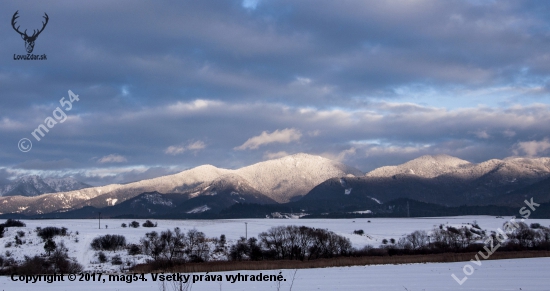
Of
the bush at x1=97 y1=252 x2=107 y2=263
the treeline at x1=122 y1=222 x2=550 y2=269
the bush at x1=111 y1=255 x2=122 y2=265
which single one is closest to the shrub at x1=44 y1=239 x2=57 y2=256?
the bush at x1=97 y1=252 x2=107 y2=263

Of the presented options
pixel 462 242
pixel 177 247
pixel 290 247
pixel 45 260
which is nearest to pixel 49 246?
pixel 45 260

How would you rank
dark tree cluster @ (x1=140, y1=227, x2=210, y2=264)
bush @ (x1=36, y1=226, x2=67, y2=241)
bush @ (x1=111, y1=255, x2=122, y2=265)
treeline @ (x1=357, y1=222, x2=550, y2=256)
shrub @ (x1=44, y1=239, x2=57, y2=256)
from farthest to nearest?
bush @ (x1=36, y1=226, x2=67, y2=241) < treeline @ (x1=357, y1=222, x2=550, y2=256) < shrub @ (x1=44, y1=239, x2=57, y2=256) < dark tree cluster @ (x1=140, y1=227, x2=210, y2=264) < bush @ (x1=111, y1=255, x2=122, y2=265)

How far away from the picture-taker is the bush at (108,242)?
103 metres

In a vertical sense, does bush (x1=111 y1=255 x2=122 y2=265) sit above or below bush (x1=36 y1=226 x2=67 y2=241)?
below

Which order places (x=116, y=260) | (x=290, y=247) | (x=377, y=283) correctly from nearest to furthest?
(x=377, y=283)
(x=116, y=260)
(x=290, y=247)

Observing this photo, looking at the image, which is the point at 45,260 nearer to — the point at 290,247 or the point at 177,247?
the point at 177,247

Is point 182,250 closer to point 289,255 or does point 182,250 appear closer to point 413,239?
point 289,255

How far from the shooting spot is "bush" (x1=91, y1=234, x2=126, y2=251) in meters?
103

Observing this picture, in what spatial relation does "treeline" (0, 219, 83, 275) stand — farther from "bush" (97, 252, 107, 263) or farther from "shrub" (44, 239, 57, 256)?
"bush" (97, 252, 107, 263)

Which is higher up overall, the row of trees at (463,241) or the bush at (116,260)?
the bush at (116,260)

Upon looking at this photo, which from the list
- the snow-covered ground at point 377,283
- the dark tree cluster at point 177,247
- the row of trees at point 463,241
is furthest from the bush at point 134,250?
the snow-covered ground at point 377,283

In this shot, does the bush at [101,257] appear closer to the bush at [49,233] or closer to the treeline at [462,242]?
the bush at [49,233]

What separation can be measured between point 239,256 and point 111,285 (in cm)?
4865

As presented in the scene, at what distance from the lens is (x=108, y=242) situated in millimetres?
104438
